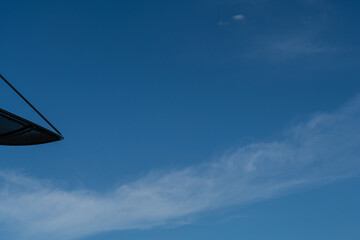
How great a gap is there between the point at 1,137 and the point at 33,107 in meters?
3.37

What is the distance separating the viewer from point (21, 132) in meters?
22.2

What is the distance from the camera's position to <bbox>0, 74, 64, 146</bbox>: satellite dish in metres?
20.2

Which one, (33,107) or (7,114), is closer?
(7,114)

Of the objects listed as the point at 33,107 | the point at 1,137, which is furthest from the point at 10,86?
the point at 1,137

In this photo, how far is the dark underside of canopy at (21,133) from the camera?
798 inches

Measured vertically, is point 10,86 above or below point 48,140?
above

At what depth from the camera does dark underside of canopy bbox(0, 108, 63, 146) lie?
20269 mm

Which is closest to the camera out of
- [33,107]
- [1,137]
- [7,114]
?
[7,114]

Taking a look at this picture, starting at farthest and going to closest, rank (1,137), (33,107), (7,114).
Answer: (1,137) < (33,107) < (7,114)

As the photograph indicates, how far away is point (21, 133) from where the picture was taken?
2241cm

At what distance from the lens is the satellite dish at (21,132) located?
66.3 ft

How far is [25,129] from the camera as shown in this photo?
21.8 metres

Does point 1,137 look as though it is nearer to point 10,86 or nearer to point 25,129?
point 25,129

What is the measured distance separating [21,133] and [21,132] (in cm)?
18
